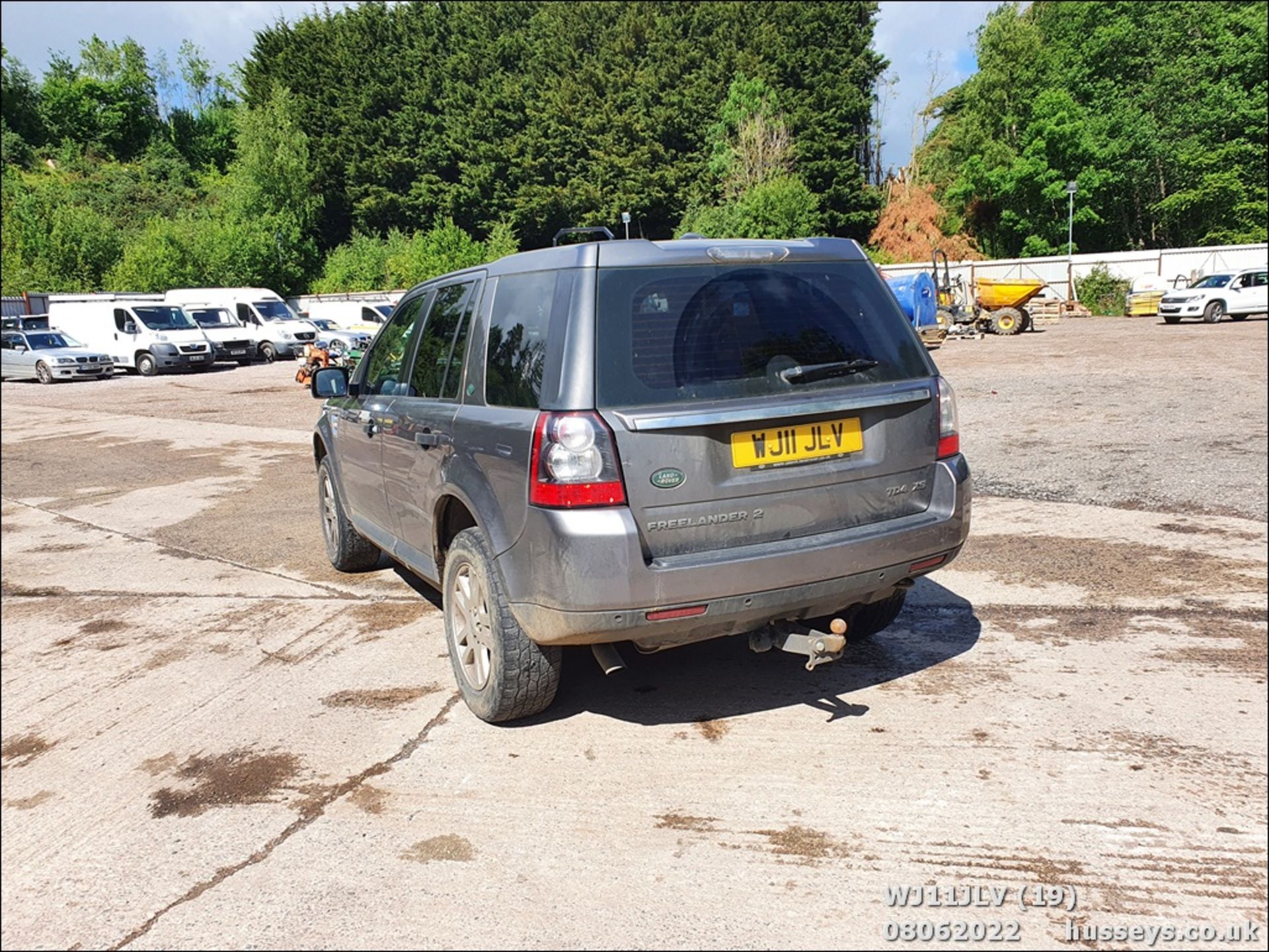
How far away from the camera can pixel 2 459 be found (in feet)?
4.19

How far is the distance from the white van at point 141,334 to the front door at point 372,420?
25886 mm

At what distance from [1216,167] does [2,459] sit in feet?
8.41

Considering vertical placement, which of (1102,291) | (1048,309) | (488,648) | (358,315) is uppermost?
(358,315)

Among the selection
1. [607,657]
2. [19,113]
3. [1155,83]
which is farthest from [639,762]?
[19,113]

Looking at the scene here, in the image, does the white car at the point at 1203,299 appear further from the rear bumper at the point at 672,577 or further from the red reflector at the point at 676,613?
the red reflector at the point at 676,613

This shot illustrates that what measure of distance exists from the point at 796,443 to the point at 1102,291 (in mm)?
39587

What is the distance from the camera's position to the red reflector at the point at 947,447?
3539 mm

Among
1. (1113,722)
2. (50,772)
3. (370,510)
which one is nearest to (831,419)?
(1113,722)

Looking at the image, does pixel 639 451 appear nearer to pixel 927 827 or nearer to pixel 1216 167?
pixel 927 827

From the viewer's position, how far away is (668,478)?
2.98m

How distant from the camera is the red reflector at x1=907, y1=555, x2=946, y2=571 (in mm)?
3412

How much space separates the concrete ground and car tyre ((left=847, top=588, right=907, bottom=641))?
0.10m

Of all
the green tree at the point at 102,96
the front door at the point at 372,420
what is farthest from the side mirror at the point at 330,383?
the green tree at the point at 102,96

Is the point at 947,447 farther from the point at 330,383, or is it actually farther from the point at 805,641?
the point at 330,383
